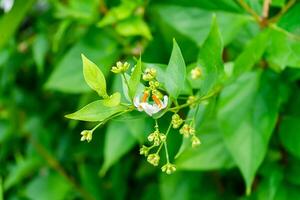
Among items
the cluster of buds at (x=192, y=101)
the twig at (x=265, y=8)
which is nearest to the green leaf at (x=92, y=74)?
the cluster of buds at (x=192, y=101)

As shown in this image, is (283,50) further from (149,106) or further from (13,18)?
(13,18)

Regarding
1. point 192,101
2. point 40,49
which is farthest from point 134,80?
point 40,49

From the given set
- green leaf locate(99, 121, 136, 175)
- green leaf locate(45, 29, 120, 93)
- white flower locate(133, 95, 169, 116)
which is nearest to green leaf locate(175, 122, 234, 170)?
green leaf locate(99, 121, 136, 175)

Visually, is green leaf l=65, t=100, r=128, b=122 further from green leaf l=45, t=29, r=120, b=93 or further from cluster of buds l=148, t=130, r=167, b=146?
green leaf l=45, t=29, r=120, b=93

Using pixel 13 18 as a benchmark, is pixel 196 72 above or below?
above

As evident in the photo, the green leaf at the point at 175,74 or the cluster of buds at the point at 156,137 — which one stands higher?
the green leaf at the point at 175,74

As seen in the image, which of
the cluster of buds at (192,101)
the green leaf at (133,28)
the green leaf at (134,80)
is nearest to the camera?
the green leaf at (134,80)

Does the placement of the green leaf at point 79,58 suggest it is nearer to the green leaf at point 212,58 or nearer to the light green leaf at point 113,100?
the green leaf at point 212,58
